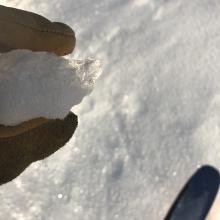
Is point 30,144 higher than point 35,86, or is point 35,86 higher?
point 35,86

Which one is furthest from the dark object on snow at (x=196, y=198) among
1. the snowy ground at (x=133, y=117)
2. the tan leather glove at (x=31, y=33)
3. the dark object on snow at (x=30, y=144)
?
the tan leather glove at (x=31, y=33)

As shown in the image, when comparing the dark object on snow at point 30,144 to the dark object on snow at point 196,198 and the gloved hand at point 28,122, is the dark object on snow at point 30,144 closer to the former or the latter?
the gloved hand at point 28,122

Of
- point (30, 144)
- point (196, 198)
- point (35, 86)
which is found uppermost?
point (35, 86)

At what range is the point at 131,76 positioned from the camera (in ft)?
4.13

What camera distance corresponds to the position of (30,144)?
0.80 meters

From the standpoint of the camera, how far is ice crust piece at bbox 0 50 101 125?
0.71 metres

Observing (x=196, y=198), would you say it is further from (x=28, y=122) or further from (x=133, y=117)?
(x=28, y=122)

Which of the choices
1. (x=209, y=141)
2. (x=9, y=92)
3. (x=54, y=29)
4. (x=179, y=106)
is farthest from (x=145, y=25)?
(x=9, y=92)

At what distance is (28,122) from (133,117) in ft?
1.58

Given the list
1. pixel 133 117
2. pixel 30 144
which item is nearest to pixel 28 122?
pixel 30 144

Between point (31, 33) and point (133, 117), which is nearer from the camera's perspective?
point (31, 33)

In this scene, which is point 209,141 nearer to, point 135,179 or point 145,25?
point 135,179

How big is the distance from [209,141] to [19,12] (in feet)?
1.93

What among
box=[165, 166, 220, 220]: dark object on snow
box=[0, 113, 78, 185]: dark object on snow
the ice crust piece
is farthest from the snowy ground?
the ice crust piece
